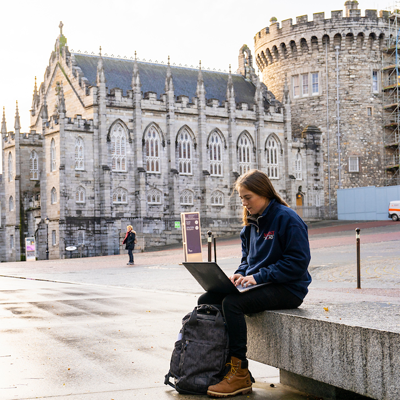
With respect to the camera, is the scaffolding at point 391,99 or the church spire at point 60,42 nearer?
the church spire at point 60,42

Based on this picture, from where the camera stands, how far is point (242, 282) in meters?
5.09

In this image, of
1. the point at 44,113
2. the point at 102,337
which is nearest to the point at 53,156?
the point at 44,113

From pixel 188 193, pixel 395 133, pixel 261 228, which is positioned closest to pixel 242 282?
pixel 261 228

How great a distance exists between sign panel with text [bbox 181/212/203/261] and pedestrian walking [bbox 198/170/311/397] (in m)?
17.7

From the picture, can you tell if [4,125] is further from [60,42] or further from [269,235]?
[269,235]

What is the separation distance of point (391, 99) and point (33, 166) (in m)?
29.6

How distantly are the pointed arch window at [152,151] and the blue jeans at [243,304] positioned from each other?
42.4 metres

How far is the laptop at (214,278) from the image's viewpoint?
4871mm

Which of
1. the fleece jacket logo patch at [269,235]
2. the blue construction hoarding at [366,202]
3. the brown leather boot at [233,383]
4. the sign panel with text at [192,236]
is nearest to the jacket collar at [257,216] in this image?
the fleece jacket logo patch at [269,235]

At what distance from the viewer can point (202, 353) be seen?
486 centimetres

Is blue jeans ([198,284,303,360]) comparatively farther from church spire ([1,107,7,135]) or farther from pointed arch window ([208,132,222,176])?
church spire ([1,107,7,135])

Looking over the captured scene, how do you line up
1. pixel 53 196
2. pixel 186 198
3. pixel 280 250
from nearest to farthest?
pixel 280 250 < pixel 53 196 < pixel 186 198

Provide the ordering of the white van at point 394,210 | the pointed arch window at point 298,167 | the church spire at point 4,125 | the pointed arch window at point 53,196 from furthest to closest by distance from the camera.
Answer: the pointed arch window at point 298,167 → the church spire at point 4,125 → the white van at point 394,210 → the pointed arch window at point 53,196

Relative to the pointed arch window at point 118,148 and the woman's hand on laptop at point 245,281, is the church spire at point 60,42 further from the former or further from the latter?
the woman's hand on laptop at point 245,281
